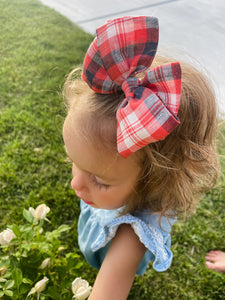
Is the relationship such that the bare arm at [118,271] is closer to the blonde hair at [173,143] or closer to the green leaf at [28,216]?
the blonde hair at [173,143]

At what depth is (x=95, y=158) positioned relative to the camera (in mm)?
939

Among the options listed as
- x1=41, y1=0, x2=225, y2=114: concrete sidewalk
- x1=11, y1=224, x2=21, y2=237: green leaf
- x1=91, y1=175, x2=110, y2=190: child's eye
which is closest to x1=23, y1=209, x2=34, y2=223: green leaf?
x1=11, y1=224, x2=21, y2=237: green leaf

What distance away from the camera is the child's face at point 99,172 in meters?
0.94

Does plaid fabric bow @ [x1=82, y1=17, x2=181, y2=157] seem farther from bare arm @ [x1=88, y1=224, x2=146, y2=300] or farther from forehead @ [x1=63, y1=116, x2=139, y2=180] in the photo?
bare arm @ [x1=88, y1=224, x2=146, y2=300]

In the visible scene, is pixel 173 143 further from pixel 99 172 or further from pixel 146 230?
pixel 146 230

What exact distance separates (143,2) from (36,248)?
4.61m

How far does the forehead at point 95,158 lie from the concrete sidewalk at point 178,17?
295cm

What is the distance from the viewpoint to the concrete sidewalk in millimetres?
3900

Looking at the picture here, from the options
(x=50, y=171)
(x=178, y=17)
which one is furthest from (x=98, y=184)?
(x=178, y=17)

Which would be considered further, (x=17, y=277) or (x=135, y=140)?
(x=17, y=277)

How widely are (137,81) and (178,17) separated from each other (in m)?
4.24

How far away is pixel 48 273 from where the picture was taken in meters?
1.29

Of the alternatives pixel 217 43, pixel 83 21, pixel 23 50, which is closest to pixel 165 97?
pixel 23 50

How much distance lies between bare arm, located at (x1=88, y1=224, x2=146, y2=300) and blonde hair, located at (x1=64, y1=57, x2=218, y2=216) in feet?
0.47
